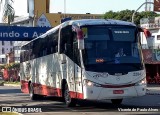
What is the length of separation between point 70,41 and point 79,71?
1.47 meters

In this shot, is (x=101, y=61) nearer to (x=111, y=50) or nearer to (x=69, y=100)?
(x=111, y=50)

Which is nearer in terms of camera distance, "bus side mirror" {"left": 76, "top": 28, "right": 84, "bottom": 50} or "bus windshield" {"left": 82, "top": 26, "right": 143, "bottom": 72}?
"bus side mirror" {"left": 76, "top": 28, "right": 84, "bottom": 50}

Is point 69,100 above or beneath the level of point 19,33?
beneath

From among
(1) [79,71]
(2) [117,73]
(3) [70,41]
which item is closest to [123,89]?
(2) [117,73]

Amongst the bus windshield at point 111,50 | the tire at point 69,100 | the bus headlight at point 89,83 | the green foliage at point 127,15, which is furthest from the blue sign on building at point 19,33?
the green foliage at point 127,15

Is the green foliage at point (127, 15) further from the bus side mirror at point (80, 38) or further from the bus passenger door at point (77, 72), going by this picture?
the bus side mirror at point (80, 38)

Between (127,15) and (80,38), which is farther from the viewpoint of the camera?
(127,15)

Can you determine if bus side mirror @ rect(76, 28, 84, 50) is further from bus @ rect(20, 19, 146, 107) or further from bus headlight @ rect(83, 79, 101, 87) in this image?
bus headlight @ rect(83, 79, 101, 87)

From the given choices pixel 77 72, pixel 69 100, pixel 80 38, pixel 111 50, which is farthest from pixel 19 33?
pixel 80 38

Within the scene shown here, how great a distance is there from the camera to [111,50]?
50.9 feet

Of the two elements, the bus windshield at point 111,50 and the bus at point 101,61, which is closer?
the bus at point 101,61

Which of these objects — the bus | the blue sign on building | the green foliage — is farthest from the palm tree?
the green foliage

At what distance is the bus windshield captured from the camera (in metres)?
15.4

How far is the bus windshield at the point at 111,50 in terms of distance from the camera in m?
15.4
